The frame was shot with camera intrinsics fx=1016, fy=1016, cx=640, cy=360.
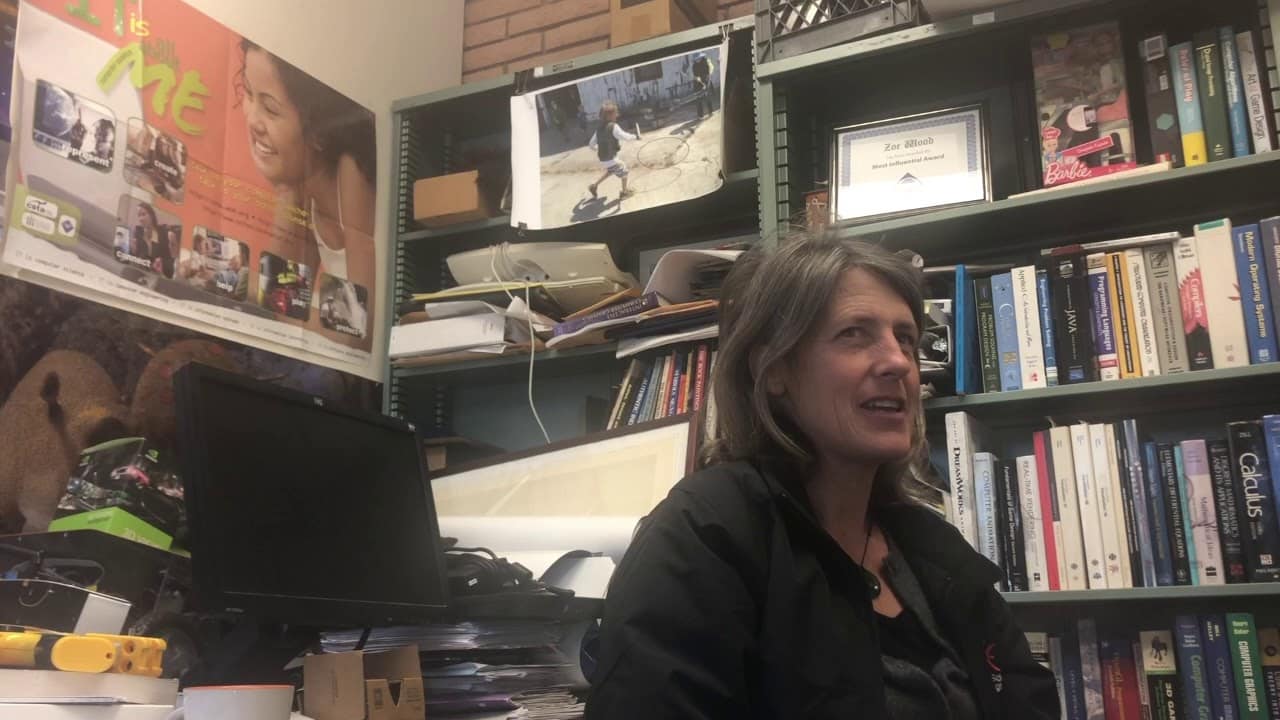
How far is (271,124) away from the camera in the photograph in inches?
85.3

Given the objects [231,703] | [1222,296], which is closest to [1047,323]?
[1222,296]

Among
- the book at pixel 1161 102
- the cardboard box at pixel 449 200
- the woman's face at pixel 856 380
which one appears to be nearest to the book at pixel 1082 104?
the book at pixel 1161 102

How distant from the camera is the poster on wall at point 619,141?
218 centimetres

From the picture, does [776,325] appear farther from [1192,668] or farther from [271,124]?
[271,124]

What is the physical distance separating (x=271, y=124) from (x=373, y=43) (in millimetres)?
504

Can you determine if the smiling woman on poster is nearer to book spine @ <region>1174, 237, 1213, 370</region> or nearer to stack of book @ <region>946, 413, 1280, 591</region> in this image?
stack of book @ <region>946, 413, 1280, 591</region>

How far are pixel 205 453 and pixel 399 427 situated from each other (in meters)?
0.40

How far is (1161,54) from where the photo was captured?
74.8 inches

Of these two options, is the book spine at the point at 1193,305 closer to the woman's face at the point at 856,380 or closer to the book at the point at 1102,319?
Answer: the book at the point at 1102,319

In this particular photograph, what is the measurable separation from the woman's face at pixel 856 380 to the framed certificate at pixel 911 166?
28.6 inches

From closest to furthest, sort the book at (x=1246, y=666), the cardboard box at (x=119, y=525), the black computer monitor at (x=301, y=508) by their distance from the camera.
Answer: the black computer monitor at (x=301, y=508) → the cardboard box at (x=119, y=525) → the book at (x=1246, y=666)

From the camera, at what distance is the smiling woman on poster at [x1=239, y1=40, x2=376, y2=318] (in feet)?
7.04

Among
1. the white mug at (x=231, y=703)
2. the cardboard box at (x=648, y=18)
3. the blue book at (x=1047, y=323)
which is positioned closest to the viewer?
the white mug at (x=231, y=703)

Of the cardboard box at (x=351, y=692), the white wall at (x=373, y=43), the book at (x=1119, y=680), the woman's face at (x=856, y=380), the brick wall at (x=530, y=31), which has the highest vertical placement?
the brick wall at (x=530, y=31)
